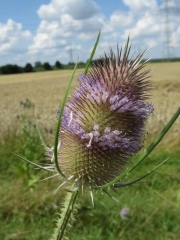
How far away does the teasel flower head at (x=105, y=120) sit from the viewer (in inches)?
52.1

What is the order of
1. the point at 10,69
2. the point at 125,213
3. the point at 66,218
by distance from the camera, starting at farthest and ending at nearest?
the point at 10,69 < the point at 125,213 < the point at 66,218

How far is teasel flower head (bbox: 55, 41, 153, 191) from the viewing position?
1.32 m

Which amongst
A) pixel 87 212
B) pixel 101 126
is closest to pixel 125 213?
pixel 87 212

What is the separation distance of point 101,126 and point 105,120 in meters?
0.02

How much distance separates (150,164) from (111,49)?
5978mm

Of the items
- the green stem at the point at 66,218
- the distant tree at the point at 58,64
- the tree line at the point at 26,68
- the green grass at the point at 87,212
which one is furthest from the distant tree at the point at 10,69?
the green stem at the point at 66,218

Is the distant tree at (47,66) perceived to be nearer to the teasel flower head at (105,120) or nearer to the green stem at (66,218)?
the teasel flower head at (105,120)

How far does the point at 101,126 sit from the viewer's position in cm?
138

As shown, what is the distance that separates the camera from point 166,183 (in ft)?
19.8

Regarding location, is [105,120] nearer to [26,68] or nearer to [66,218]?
[66,218]

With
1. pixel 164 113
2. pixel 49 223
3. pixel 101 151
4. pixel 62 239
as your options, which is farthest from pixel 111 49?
pixel 164 113

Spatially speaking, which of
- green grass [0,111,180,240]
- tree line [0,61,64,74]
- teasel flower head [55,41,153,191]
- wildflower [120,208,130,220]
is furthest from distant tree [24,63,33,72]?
teasel flower head [55,41,153,191]

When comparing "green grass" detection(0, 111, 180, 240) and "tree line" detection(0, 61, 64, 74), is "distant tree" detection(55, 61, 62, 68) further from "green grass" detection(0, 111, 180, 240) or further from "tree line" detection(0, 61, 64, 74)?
"green grass" detection(0, 111, 180, 240)

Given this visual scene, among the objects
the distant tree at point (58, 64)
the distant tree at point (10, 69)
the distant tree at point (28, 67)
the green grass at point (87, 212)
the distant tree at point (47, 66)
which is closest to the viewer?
the green grass at point (87, 212)
